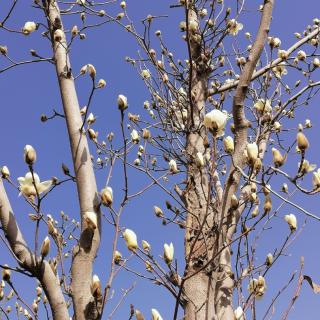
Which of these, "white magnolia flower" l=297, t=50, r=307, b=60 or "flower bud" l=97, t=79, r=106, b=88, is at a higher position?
"white magnolia flower" l=297, t=50, r=307, b=60

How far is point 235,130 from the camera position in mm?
2467

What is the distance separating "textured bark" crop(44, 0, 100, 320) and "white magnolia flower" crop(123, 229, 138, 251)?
0.12 meters

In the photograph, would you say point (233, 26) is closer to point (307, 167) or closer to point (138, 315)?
point (307, 167)

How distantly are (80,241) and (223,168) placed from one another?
10.2ft

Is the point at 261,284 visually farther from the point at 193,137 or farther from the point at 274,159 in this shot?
A: the point at 193,137

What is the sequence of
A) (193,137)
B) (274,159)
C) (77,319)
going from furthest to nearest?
(193,137) < (274,159) < (77,319)

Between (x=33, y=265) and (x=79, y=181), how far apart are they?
14.6 inches

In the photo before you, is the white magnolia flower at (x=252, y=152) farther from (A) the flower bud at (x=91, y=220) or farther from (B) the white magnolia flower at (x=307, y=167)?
(A) the flower bud at (x=91, y=220)

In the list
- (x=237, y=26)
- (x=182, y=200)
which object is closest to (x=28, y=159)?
(x=182, y=200)

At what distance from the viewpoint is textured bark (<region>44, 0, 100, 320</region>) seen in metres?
1.32

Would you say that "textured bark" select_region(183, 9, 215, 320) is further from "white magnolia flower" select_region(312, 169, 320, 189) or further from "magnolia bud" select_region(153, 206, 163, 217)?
"white magnolia flower" select_region(312, 169, 320, 189)

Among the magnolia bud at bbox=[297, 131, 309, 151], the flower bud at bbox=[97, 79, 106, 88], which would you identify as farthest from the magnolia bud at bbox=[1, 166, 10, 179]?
the magnolia bud at bbox=[297, 131, 309, 151]

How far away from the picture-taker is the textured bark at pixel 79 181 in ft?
4.34

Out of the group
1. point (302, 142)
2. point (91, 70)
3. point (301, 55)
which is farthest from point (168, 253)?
point (301, 55)
